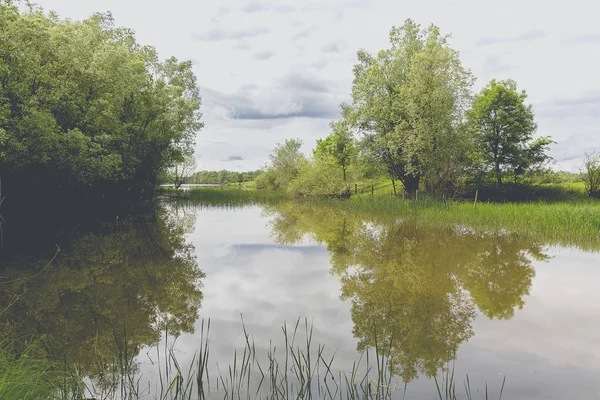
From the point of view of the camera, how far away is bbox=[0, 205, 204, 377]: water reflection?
5.52 meters

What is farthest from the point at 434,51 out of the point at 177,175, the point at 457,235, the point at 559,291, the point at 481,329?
the point at 177,175

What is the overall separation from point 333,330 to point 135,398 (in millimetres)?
3118

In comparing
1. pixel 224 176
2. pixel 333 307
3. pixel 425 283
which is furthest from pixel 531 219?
pixel 224 176

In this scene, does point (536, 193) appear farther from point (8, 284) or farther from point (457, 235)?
point (8, 284)

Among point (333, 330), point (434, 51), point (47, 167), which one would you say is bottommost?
point (333, 330)

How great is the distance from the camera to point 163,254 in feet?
39.2

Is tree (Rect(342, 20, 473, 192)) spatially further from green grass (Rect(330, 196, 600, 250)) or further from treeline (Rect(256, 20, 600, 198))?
green grass (Rect(330, 196, 600, 250))

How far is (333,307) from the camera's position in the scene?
23.6ft

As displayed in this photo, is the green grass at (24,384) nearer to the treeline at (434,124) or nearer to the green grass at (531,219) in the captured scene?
the green grass at (531,219)

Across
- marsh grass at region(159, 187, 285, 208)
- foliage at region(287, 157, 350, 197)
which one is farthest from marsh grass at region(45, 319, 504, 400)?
foliage at region(287, 157, 350, 197)

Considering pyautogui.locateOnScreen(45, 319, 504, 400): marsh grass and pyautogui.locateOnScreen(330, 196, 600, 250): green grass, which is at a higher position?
pyautogui.locateOnScreen(330, 196, 600, 250): green grass

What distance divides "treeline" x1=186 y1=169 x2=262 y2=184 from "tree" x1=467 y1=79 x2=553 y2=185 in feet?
375

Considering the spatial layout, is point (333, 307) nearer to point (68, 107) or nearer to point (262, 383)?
point (262, 383)

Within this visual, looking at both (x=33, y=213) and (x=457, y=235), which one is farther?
(x=33, y=213)
